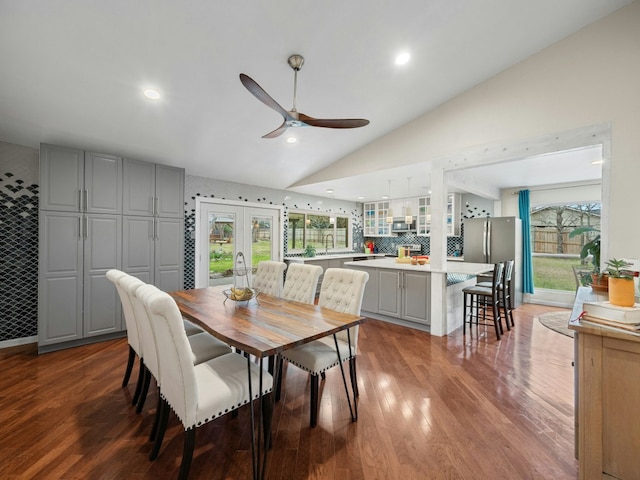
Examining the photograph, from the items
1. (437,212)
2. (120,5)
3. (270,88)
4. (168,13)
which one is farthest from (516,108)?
(120,5)

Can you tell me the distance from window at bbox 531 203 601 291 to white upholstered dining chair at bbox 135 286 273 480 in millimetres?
6393

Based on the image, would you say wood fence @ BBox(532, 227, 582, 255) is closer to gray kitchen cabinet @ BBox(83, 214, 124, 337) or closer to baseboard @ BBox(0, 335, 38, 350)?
gray kitchen cabinet @ BBox(83, 214, 124, 337)

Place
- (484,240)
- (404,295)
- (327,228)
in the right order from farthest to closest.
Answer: (327,228), (484,240), (404,295)

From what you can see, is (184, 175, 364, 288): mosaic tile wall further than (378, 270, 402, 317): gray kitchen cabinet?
Yes

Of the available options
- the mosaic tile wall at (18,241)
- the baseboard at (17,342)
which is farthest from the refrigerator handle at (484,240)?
the baseboard at (17,342)

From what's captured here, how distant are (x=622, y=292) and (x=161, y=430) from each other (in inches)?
106

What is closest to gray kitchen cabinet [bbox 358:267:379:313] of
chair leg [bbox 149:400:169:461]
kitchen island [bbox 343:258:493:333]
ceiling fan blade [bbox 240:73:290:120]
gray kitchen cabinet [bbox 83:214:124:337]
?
kitchen island [bbox 343:258:493:333]

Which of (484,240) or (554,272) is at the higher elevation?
(484,240)

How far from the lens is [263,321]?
6.45ft

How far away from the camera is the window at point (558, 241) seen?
5.50 meters

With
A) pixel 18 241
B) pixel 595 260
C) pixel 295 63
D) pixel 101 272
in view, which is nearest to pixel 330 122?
pixel 295 63

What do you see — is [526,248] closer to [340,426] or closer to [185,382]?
[340,426]

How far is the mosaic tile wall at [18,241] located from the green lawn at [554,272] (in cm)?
841

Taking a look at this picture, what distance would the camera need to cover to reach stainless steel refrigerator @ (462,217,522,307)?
17.1ft
